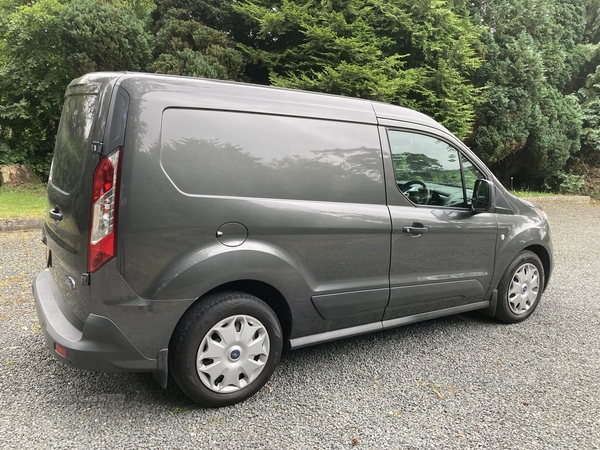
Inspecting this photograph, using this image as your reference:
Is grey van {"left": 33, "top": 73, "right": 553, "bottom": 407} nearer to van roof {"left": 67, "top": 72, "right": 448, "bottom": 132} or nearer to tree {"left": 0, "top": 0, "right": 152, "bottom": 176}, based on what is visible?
van roof {"left": 67, "top": 72, "right": 448, "bottom": 132}

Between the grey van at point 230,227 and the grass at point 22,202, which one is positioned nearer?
the grey van at point 230,227

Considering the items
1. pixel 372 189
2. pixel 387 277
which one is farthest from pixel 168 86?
pixel 387 277

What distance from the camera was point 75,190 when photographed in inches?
99.0

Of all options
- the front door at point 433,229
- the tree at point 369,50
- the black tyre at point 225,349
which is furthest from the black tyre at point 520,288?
the tree at point 369,50

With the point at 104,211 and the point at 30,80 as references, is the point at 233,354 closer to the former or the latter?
the point at 104,211

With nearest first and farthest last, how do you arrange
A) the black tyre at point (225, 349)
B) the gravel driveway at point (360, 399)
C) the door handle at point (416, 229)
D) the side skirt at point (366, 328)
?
the gravel driveway at point (360, 399) → the black tyre at point (225, 349) → the side skirt at point (366, 328) → the door handle at point (416, 229)

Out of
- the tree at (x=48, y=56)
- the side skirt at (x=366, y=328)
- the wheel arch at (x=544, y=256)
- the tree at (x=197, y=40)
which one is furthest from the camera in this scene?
the tree at (x=197, y=40)

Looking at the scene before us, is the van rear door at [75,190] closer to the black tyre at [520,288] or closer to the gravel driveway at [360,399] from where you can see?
A: the gravel driveway at [360,399]

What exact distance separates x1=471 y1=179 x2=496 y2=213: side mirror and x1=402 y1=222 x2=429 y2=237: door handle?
57cm

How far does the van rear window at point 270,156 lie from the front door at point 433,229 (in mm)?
229

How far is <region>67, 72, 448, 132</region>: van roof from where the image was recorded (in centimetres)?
248

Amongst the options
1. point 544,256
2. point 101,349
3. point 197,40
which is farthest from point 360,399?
point 197,40

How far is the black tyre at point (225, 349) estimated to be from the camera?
8.44 feet

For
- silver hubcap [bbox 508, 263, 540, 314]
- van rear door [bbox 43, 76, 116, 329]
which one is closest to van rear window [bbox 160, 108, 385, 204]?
van rear door [bbox 43, 76, 116, 329]
